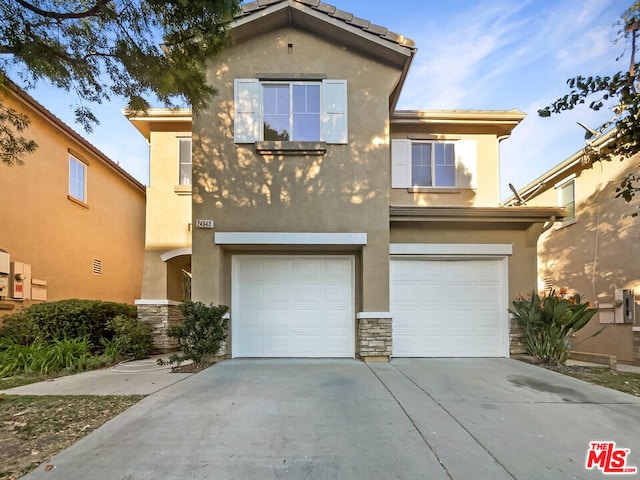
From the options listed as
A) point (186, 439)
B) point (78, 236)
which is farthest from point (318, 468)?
point (78, 236)

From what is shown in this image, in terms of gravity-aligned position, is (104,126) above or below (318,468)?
above

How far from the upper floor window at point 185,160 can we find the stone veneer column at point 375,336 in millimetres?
5795

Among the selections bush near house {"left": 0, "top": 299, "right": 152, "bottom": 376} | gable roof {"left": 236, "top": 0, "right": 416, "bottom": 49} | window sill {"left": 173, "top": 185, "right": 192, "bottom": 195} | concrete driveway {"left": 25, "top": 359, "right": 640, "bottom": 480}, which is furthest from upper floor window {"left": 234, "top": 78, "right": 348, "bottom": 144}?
bush near house {"left": 0, "top": 299, "right": 152, "bottom": 376}

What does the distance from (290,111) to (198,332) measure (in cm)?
486

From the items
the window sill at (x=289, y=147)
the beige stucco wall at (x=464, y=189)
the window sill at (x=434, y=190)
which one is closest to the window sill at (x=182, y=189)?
the window sill at (x=289, y=147)

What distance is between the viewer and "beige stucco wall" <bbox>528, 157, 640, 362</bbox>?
363 inches

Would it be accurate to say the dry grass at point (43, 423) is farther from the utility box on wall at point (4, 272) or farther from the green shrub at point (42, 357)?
the utility box on wall at point (4, 272)

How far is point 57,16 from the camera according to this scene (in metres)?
4.33

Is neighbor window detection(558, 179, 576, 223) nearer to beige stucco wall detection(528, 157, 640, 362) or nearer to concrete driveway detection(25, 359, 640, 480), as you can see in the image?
beige stucco wall detection(528, 157, 640, 362)

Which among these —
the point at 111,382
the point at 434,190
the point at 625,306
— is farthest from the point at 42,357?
the point at 625,306

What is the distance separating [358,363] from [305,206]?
10.9 ft

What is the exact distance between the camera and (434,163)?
404 inches

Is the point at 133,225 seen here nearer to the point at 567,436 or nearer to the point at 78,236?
the point at 78,236

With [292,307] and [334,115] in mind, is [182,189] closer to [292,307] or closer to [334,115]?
[292,307]
